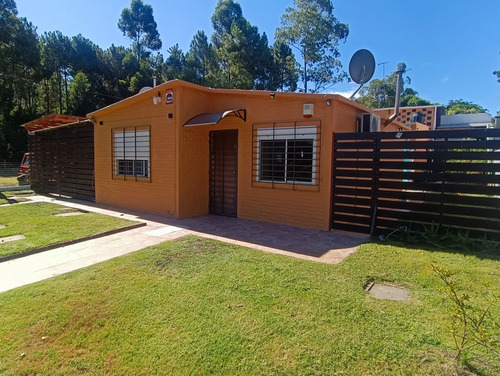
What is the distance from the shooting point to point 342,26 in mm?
24797

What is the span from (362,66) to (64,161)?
11.4 m

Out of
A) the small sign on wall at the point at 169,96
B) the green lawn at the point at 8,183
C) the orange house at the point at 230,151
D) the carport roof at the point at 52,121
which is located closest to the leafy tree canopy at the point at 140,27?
the green lawn at the point at 8,183

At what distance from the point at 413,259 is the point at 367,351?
103 inches

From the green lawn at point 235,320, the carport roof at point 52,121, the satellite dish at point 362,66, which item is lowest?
the green lawn at point 235,320

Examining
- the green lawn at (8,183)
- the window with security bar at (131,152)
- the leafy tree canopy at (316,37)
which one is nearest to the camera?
the window with security bar at (131,152)

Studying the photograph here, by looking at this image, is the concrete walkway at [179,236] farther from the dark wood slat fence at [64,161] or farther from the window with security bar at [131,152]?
the dark wood slat fence at [64,161]

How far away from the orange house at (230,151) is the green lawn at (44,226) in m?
1.72

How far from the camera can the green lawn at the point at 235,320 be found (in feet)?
7.76

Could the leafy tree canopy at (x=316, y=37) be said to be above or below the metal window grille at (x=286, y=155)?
above

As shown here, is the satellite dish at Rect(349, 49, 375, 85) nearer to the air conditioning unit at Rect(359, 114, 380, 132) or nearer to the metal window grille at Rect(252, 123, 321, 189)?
the air conditioning unit at Rect(359, 114, 380, 132)

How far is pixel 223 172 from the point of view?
333 inches

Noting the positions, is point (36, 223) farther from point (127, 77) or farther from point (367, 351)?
point (127, 77)

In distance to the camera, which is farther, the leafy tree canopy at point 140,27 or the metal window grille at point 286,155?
the leafy tree canopy at point 140,27

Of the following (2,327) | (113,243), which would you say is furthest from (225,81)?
(2,327)
